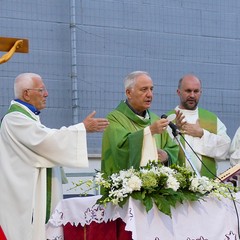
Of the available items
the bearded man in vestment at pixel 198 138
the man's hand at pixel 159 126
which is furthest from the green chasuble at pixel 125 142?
the bearded man in vestment at pixel 198 138

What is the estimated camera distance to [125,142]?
6.09m

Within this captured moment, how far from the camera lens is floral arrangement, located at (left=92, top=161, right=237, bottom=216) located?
5160 mm

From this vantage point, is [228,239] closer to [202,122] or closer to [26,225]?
[26,225]

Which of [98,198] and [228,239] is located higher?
[98,198]

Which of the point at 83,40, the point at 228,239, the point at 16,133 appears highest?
the point at 83,40

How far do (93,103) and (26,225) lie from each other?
2.93m

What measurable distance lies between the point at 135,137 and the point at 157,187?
76 cm

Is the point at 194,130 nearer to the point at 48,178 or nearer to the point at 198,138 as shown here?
the point at 198,138

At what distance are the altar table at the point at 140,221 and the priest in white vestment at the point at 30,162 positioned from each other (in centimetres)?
33

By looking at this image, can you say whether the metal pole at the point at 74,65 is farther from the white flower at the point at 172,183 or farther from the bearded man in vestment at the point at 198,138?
the white flower at the point at 172,183

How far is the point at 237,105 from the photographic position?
9531mm

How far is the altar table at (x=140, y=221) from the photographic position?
5203 mm

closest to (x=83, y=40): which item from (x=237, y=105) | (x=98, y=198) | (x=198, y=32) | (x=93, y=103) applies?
(x=93, y=103)

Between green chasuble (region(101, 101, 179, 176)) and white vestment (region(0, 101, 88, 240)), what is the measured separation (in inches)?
12.7
